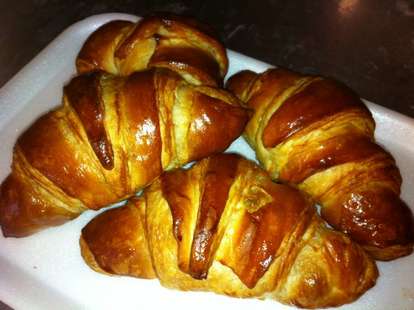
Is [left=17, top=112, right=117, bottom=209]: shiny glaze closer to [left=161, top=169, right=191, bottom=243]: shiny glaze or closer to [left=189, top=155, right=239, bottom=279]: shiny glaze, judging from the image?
[left=161, top=169, right=191, bottom=243]: shiny glaze

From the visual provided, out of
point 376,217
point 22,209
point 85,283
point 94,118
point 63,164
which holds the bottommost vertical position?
point 85,283

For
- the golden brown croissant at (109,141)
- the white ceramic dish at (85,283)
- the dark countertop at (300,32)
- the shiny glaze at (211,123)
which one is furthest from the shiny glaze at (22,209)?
the dark countertop at (300,32)

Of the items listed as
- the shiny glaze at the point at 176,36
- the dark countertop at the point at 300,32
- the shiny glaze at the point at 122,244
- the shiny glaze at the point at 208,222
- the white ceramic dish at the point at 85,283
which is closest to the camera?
the shiny glaze at the point at 208,222

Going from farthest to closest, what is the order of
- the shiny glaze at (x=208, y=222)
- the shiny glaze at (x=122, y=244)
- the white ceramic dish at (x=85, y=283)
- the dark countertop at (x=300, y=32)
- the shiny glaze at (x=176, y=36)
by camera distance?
the dark countertop at (x=300, y=32) < the shiny glaze at (x=176, y=36) < the white ceramic dish at (x=85, y=283) < the shiny glaze at (x=122, y=244) < the shiny glaze at (x=208, y=222)

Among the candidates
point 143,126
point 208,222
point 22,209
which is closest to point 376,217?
point 208,222

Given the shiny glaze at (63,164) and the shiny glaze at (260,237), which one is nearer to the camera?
the shiny glaze at (260,237)

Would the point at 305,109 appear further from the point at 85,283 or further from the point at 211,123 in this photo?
the point at 85,283

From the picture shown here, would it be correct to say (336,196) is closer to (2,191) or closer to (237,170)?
(237,170)

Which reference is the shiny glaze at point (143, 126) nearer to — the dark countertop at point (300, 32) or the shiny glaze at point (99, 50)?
the shiny glaze at point (99, 50)
